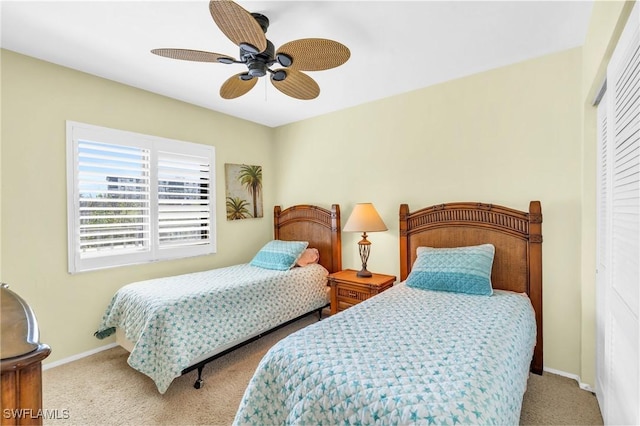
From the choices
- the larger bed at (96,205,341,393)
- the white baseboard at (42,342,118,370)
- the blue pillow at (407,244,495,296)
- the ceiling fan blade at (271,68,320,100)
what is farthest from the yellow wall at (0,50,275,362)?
the blue pillow at (407,244,495,296)

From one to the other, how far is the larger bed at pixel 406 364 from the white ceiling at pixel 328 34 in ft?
4.29

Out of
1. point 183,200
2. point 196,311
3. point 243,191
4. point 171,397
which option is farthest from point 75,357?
point 243,191

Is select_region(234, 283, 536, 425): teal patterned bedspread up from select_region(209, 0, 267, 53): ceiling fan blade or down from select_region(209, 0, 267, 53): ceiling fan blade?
down

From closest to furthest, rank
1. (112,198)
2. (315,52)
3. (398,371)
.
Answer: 1. (398,371)
2. (315,52)
3. (112,198)

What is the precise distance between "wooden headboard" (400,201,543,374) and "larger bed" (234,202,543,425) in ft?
0.30

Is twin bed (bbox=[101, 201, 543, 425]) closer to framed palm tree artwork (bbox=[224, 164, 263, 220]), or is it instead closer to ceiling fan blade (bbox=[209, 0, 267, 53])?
framed palm tree artwork (bbox=[224, 164, 263, 220])

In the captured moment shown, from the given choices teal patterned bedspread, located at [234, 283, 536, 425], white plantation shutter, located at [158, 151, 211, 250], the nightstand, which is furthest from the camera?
white plantation shutter, located at [158, 151, 211, 250]

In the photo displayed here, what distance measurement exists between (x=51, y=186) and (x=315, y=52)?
7.97 ft

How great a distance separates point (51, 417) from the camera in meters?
1.91

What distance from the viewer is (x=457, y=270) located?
2.32 m

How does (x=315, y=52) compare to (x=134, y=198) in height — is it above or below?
above

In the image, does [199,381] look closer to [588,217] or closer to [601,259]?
[601,259]

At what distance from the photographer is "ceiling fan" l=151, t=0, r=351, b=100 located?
1.46 m

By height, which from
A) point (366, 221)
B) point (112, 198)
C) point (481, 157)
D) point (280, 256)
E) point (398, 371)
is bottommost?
point (398, 371)
